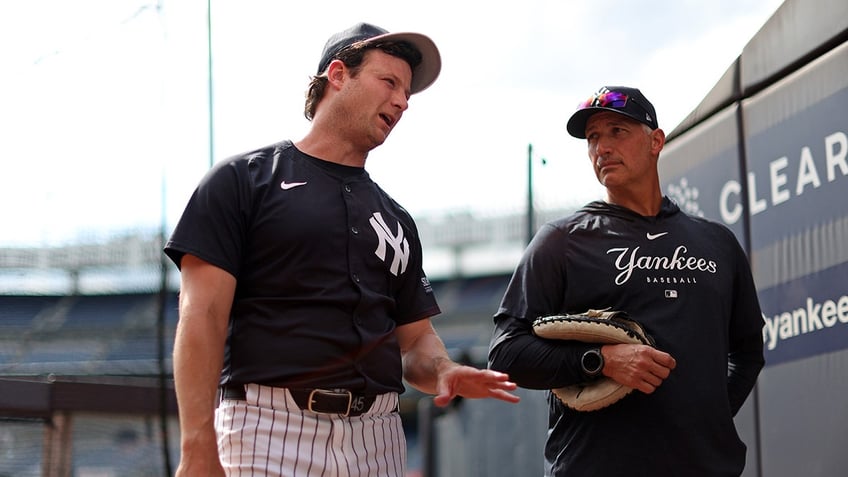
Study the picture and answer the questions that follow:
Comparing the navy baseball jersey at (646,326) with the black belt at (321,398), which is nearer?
the black belt at (321,398)

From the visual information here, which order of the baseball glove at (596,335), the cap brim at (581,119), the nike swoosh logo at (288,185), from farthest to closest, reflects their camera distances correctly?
the cap brim at (581,119)
the baseball glove at (596,335)
the nike swoosh logo at (288,185)

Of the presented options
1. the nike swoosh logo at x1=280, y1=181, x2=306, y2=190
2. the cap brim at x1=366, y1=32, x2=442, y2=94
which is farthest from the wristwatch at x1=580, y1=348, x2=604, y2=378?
the nike swoosh logo at x1=280, y1=181, x2=306, y2=190

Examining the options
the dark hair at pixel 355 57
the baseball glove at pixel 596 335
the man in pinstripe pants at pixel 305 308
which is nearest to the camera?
the man in pinstripe pants at pixel 305 308

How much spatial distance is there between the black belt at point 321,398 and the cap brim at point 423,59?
0.82 m

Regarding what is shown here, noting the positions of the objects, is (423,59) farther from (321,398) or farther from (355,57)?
(321,398)

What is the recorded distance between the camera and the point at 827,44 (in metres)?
3.68

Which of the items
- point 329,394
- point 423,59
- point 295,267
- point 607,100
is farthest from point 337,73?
point 607,100

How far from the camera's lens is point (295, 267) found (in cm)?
212

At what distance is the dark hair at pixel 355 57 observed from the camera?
2.37 meters

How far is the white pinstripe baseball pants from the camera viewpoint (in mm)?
2020

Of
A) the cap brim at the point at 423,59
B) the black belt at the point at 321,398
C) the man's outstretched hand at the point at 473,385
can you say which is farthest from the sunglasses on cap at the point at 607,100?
the black belt at the point at 321,398

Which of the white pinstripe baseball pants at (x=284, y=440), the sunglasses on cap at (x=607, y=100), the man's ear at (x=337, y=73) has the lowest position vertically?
the white pinstripe baseball pants at (x=284, y=440)

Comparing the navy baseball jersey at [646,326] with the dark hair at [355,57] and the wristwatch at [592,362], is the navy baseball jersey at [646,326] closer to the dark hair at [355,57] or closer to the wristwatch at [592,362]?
the wristwatch at [592,362]

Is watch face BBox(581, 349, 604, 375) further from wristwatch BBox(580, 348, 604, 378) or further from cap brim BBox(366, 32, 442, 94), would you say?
cap brim BBox(366, 32, 442, 94)
